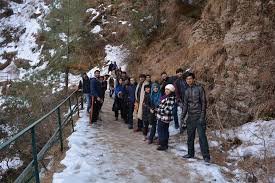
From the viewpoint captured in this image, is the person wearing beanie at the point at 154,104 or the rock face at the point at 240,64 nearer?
the person wearing beanie at the point at 154,104

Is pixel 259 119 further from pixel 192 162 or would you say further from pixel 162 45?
pixel 162 45

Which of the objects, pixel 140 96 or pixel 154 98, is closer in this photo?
pixel 154 98

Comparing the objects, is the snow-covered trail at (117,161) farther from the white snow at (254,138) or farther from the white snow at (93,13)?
the white snow at (93,13)

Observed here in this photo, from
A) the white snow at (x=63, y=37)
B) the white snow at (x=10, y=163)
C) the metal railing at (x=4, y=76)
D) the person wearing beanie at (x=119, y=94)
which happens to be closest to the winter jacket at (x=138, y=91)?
the person wearing beanie at (x=119, y=94)

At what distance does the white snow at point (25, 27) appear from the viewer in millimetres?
39594

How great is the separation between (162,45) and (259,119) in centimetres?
1476

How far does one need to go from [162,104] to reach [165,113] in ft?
0.82

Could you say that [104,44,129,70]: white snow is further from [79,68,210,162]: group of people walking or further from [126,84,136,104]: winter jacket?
[126,84,136,104]: winter jacket

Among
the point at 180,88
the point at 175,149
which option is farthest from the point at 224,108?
the point at 175,149

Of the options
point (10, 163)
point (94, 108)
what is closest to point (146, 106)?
point (94, 108)

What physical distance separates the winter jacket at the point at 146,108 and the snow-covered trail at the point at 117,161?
0.67 m

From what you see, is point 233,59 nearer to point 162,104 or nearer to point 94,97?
point 162,104

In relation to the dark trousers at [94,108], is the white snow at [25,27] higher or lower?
higher

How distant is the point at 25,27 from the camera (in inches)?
1725
